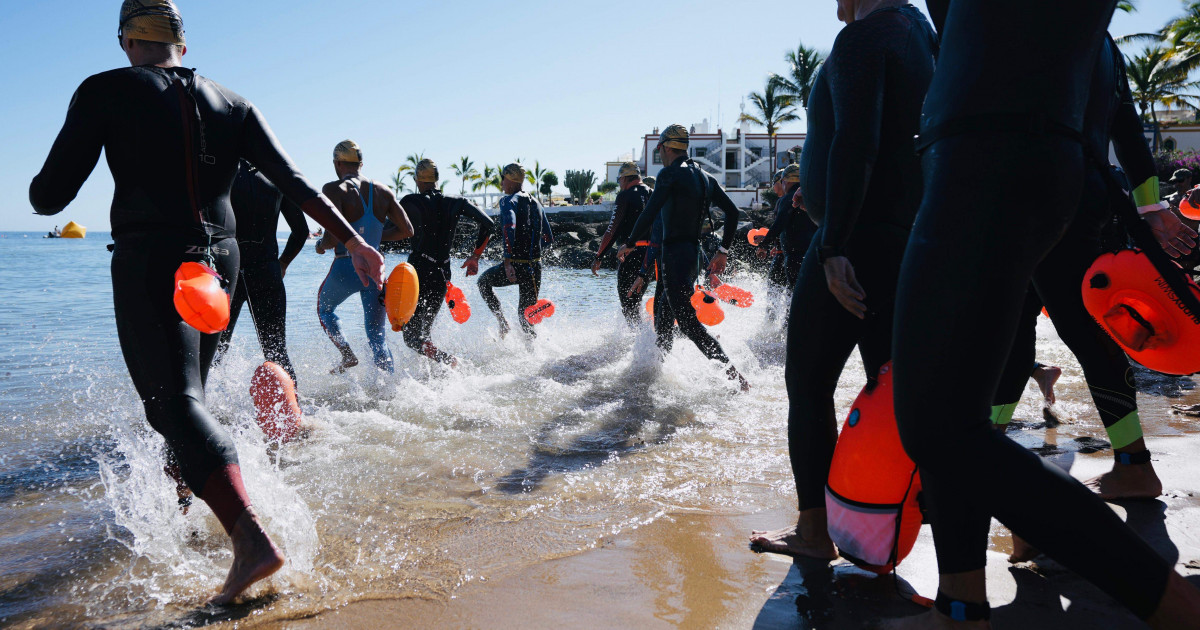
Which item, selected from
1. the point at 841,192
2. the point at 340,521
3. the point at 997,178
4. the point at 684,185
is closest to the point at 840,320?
the point at 841,192

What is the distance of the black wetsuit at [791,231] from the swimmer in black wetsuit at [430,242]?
3994 millimetres

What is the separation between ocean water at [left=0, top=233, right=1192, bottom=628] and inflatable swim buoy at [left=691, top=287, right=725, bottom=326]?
0.43 meters

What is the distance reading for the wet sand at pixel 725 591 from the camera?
6.82ft

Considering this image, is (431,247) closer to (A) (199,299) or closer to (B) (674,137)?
(B) (674,137)

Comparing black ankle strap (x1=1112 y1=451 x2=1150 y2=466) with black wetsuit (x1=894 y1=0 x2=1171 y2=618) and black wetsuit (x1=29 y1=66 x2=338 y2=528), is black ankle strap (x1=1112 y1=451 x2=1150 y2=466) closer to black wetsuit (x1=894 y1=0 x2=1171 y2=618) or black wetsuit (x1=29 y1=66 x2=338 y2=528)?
black wetsuit (x1=894 y1=0 x2=1171 y2=618)

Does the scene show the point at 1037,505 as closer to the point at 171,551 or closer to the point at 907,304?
the point at 907,304

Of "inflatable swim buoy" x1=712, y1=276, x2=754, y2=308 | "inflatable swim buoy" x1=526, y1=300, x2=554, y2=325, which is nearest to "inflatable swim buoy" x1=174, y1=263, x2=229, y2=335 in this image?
"inflatable swim buoy" x1=712, y1=276, x2=754, y2=308

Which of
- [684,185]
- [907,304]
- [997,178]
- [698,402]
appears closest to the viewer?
[997,178]

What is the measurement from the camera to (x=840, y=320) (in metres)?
2.30

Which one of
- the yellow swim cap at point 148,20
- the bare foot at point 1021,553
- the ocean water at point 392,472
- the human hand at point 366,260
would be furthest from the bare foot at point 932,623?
the yellow swim cap at point 148,20

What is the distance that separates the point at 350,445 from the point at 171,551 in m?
1.61

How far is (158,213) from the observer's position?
2354 mm

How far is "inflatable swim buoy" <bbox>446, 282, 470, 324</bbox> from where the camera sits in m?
7.26

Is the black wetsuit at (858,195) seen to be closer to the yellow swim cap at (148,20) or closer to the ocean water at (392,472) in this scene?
the ocean water at (392,472)
